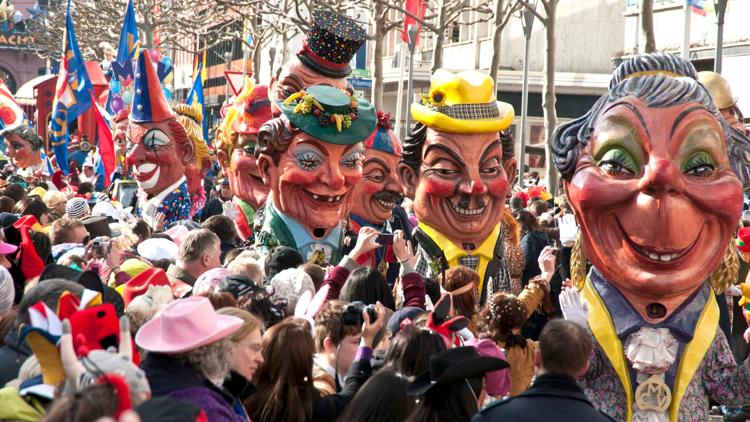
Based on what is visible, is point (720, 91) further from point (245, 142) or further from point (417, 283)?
point (245, 142)

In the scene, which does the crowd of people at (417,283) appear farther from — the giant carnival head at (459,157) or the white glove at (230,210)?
the white glove at (230,210)

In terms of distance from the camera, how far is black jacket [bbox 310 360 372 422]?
14.5 ft

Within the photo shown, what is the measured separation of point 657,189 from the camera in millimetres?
5602

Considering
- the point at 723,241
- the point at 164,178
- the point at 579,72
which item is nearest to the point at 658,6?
the point at 579,72

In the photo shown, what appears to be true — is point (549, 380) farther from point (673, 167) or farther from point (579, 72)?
point (579, 72)

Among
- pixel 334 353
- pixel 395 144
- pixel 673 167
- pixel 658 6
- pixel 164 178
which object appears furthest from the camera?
pixel 658 6

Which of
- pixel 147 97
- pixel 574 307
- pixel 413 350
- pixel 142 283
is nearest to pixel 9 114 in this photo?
pixel 147 97

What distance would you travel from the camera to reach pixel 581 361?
402 cm

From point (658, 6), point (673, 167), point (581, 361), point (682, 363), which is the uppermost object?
point (658, 6)

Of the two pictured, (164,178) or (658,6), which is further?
(658,6)

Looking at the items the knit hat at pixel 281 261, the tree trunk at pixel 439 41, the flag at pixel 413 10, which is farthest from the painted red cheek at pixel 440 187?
the flag at pixel 413 10

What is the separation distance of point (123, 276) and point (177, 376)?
2.89m

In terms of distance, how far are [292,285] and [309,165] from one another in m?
2.67

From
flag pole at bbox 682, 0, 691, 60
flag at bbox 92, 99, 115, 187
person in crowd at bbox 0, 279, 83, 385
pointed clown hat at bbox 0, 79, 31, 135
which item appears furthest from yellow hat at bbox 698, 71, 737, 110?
pointed clown hat at bbox 0, 79, 31, 135
